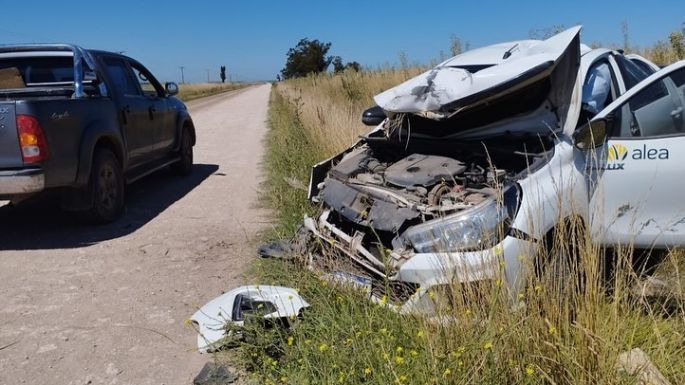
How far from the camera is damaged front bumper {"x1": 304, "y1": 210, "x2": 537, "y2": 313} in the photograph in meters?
2.82

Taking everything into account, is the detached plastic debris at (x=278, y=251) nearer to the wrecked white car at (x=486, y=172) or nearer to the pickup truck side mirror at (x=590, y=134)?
the wrecked white car at (x=486, y=172)

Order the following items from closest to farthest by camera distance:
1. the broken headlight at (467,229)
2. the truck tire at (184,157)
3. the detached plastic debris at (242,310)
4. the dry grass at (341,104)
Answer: the broken headlight at (467,229) < the detached plastic debris at (242,310) < the dry grass at (341,104) < the truck tire at (184,157)

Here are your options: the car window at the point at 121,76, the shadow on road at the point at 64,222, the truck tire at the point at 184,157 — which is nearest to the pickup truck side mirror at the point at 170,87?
the truck tire at the point at 184,157

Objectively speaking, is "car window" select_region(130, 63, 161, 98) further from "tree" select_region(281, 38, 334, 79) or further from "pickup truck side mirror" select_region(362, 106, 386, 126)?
"tree" select_region(281, 38, 334, 79)

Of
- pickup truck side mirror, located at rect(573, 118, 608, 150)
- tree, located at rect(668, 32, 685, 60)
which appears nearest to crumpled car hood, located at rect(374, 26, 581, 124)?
pickup truck side mirror, located at rect(573, 118, 608, 150)

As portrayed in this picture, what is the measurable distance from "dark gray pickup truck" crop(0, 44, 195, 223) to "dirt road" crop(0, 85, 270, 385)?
495mm

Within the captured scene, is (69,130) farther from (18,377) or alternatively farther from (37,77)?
(18,377)

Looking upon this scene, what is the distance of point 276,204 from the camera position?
670 cm

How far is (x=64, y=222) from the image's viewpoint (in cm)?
621

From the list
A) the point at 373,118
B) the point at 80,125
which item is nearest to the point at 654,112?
the point at 373,118

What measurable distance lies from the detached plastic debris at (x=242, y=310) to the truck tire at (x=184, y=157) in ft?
18.8

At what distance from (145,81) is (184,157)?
1464 mm

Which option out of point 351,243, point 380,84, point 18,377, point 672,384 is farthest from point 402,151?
point 380,84

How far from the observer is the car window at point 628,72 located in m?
4.76
